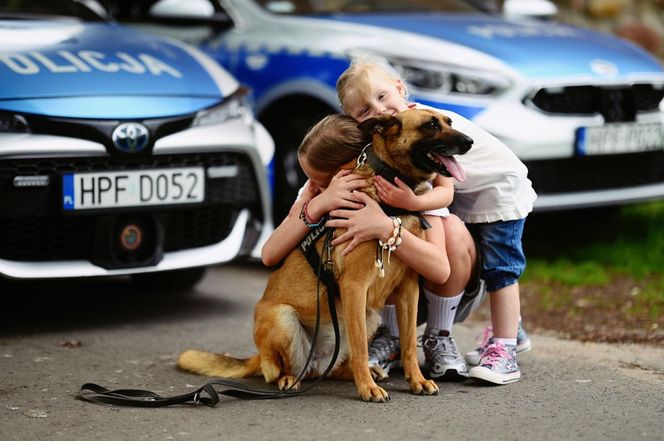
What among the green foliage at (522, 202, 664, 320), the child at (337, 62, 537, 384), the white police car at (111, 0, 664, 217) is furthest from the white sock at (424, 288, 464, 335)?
the white police car at (111, 0, 664, 217)

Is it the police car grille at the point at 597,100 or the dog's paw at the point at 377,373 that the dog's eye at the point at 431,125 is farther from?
the police car grille at the point at 597,100

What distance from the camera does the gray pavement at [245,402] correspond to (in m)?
3.14

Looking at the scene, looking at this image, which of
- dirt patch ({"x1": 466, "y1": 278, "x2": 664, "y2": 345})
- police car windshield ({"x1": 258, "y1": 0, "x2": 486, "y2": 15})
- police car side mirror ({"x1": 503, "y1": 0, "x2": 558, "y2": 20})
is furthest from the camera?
police car side mirror ({"x1": 503, "y1": 0, "x2": 558, "y2": 20})

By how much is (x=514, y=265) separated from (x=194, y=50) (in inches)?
81.4

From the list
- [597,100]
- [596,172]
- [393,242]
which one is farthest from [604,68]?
[393,242]

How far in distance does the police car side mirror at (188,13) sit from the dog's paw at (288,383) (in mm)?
2858

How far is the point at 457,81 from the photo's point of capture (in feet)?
17.5

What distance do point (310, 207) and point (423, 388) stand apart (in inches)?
27.4

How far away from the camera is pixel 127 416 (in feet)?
10.8

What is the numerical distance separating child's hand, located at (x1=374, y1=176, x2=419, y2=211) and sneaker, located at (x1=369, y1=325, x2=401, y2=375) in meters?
0.62

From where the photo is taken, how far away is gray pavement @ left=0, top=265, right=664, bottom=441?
3137 millimetres

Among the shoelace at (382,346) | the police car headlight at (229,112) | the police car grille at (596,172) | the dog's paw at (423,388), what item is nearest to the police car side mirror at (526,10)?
the police car grille at (596,172)

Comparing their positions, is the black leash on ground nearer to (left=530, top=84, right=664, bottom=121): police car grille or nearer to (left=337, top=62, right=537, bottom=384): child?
(left=337, top=62, right=537, bottom=384): child

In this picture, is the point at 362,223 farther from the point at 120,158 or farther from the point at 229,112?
the point at 229,112
